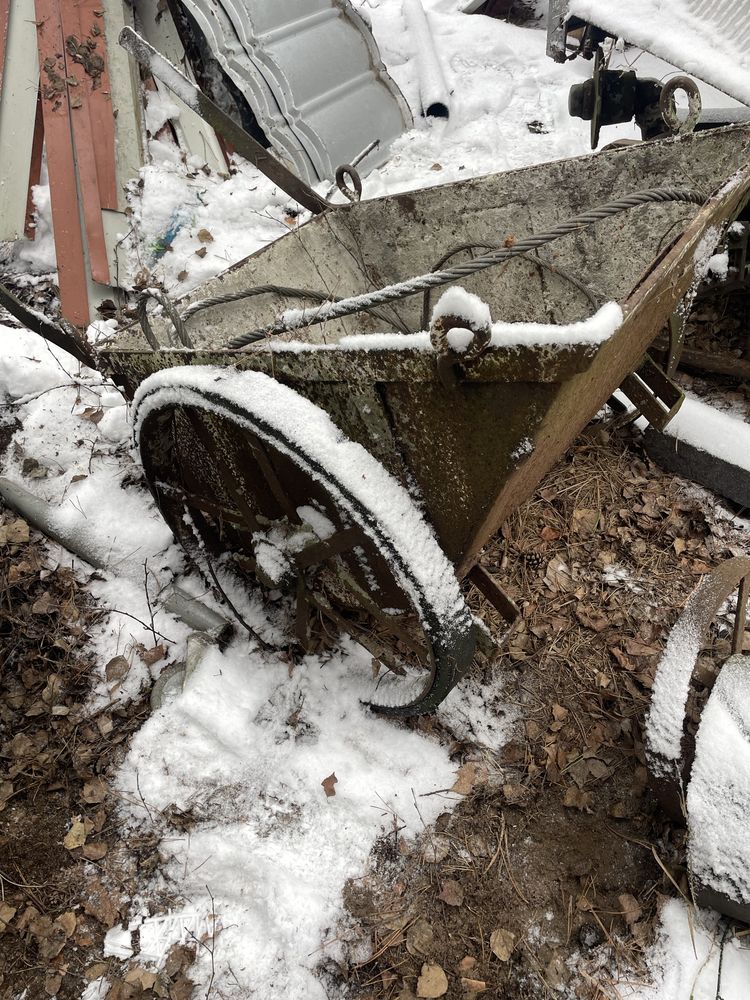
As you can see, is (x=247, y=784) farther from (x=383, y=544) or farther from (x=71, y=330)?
(x=71, y=330)

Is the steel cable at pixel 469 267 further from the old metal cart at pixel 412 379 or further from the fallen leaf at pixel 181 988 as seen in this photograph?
the fallen leaf at pixel 181 988

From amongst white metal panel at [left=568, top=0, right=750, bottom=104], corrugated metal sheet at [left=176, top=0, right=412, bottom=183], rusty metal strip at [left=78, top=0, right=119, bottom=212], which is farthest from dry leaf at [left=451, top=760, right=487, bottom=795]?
corrugated metal sheet at [left=176, top=0, right=412, bottom=183]

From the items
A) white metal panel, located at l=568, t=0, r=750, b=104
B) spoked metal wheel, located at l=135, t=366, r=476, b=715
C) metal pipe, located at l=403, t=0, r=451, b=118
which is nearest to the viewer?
spoked metal wheel, located at l=135, t=366, r=476, b=715

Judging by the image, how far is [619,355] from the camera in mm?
1815

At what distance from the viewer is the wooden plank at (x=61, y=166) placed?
4.12 metres

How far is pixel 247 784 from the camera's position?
8.01 ft

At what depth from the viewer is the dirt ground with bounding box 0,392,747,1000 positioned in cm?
210

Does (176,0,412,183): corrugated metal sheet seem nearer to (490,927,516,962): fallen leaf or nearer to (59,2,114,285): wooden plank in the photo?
(59,2,114,285): wooden plank

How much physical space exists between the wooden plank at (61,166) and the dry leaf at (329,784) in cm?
330

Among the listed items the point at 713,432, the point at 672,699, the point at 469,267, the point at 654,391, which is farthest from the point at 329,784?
the point at 713,432

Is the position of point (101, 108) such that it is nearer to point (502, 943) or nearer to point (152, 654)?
point (152, 654)

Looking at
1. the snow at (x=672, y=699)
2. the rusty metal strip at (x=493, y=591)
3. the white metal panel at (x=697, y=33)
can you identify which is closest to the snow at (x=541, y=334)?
the rusty metal strip at (x=493, y=591)

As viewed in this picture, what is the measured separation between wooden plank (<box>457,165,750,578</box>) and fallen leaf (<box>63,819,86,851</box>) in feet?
5.79

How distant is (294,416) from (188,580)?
1.53 meters
